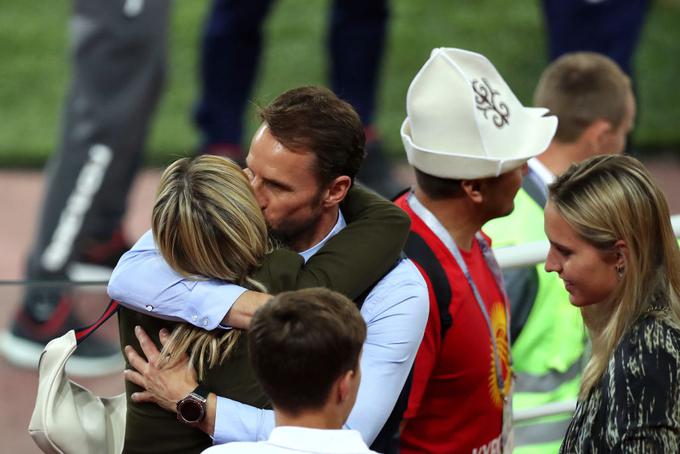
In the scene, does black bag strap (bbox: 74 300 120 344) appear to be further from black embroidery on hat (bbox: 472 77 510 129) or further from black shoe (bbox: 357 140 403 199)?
black shoe (bbox: 357 140 403 199)

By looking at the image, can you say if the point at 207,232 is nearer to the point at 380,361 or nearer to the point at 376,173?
the point at 380,361

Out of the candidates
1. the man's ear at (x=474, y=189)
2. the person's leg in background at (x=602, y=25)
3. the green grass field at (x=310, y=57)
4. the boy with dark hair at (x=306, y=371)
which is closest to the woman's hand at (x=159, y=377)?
the boy with dark hair at (x=306, y=371)

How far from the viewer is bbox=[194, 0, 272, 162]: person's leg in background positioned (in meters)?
6.81

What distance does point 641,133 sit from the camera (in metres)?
8.95

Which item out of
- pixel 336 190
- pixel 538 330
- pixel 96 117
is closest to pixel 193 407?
pixel 336 190

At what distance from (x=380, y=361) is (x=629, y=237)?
0.58 m

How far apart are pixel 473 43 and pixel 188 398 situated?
766 centimetres

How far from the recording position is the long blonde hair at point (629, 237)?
269cm

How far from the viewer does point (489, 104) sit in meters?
3.17

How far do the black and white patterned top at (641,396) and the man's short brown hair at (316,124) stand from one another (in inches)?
28.3

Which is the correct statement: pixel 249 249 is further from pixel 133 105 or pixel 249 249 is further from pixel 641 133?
pixel 641 133

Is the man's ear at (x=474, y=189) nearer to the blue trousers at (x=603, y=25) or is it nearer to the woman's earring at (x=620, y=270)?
the woman's earring at (x=620, y=270)

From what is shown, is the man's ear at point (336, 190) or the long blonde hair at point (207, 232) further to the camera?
the man's ear at point (336, 190)

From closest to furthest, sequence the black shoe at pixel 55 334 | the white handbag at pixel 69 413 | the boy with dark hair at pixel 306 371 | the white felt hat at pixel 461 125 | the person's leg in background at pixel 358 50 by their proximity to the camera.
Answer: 1. the boy with dark hair at pixel 306 371
2. the white handbag at pixel 69 413
3. the white felt hat at pixel 461 125
4. the black shoe at pixel 55 334
5. the person's leg in background at pixel 358 50
